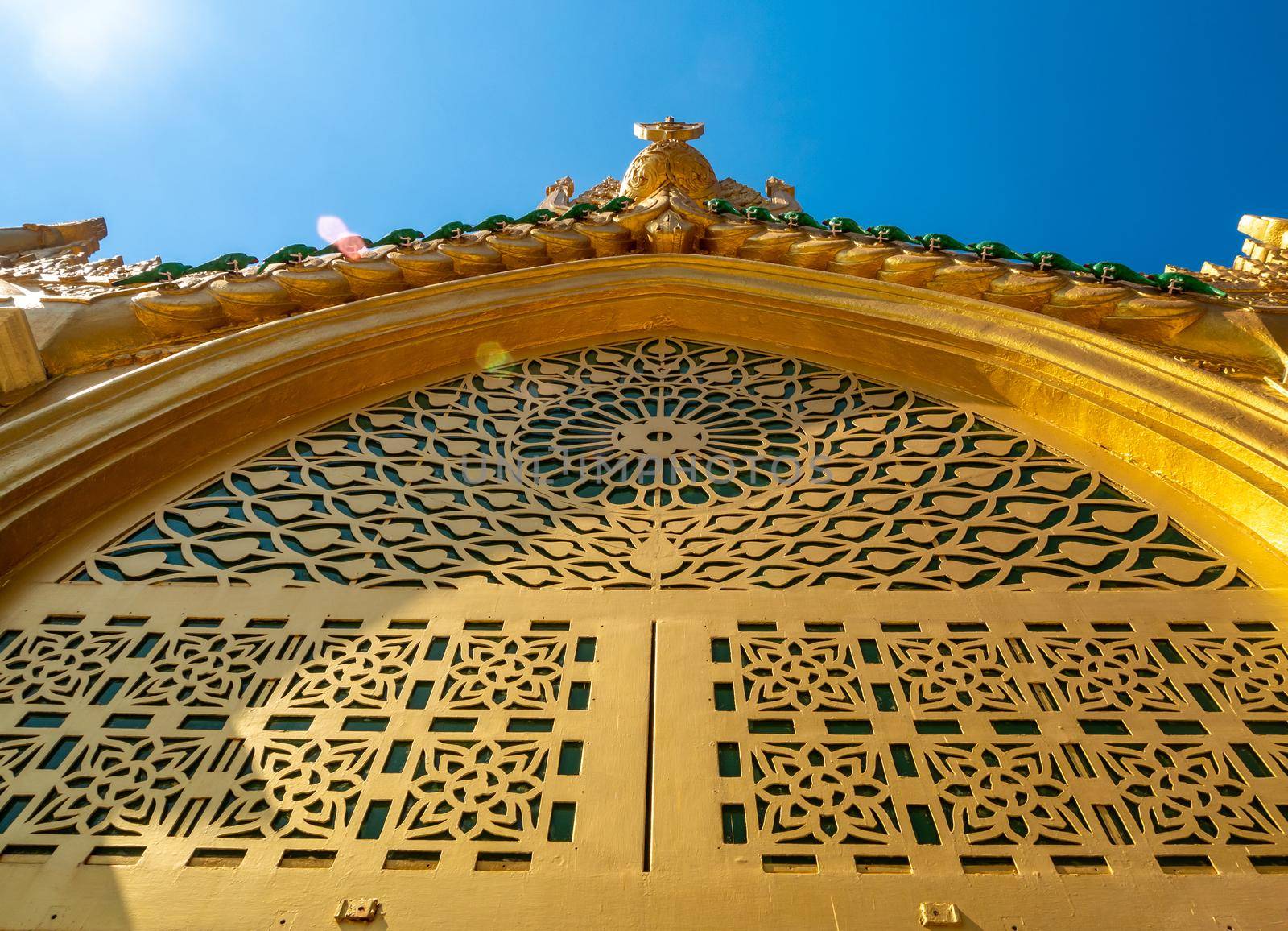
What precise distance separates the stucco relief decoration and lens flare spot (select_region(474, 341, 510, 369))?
10.0 inches

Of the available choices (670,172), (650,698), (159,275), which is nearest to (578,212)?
(670,172)

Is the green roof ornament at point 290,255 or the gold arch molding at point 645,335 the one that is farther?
the green roof ornament at point 290,255

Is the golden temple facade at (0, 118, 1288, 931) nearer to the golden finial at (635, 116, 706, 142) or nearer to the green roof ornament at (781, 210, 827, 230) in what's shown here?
the green roof ornament at (781, 210, 827, 230)

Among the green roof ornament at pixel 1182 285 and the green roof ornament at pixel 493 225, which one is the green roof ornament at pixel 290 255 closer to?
the green roof ornament at pixel 493 225

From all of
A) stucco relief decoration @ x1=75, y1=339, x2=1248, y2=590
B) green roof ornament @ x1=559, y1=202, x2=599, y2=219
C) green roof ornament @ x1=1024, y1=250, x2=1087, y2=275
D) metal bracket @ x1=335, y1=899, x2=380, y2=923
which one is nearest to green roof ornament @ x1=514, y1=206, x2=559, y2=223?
green roof ornament @ x1=559, y1=202, x2=599, y2=219

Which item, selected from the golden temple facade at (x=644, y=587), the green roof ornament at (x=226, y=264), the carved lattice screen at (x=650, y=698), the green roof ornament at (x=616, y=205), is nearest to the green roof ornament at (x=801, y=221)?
the golden temple facade at (x=644, y=587)

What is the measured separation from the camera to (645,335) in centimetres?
505

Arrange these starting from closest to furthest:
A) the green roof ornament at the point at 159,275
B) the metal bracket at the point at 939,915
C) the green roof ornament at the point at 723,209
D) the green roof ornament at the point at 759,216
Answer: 1. the metal bracket at the point at 939,915
2. the green roof ornament at the point at 159,275
3. the green roof ornament at the point at 759,216
4. the green roof ornament at the point at 723,209

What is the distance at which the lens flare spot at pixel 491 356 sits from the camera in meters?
4.78

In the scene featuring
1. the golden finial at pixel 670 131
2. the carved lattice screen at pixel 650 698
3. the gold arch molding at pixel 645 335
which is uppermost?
the golden finial at pixel 670 131

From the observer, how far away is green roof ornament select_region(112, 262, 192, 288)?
466 centimetres

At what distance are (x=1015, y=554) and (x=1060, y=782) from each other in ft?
3.36

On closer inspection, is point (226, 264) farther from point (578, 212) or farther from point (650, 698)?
point (650, 698)

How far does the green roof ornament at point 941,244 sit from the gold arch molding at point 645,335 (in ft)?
1.16
